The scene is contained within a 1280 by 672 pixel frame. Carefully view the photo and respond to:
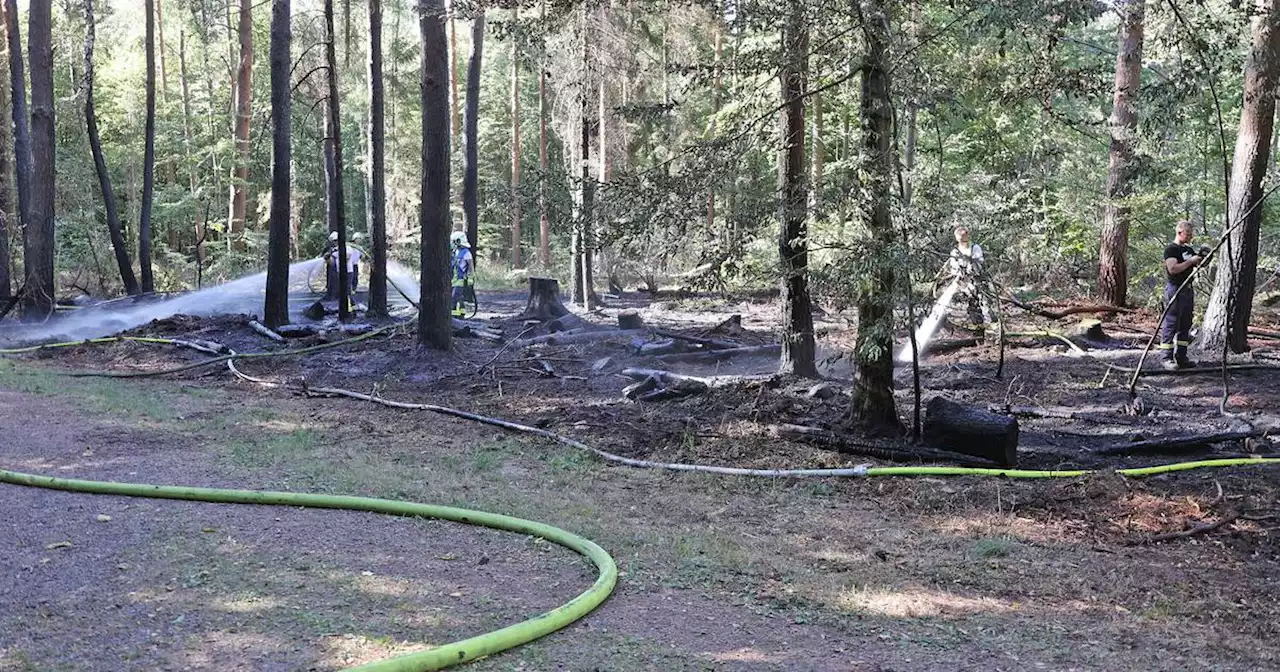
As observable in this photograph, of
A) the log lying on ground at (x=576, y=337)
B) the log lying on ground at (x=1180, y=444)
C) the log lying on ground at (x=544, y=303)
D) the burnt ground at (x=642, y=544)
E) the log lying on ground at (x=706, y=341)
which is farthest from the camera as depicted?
the log lying on ground at (x=544, y=303)

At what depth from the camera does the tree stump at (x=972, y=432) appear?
7.52 m

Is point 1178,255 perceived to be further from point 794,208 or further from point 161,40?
point 161,40

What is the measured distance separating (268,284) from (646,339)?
6919 mm

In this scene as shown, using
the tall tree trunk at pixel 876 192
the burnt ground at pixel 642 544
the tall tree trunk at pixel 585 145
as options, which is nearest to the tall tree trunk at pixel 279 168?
the tall tree trunk at pixel 585 145

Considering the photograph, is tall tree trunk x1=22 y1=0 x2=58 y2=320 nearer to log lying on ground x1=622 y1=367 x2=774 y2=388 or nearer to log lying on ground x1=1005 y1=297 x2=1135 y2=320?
log lying on ground x1=622 y1=367 x2=774 y2=388

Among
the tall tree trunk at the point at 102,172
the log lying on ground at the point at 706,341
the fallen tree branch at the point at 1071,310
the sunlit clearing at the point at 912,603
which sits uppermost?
the tall tree trunk at the point at 102,172

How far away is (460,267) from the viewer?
18.2m

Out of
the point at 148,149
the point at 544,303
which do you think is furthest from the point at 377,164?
the point at 148,149

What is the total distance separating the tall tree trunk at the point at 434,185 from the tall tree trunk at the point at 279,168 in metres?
3.77

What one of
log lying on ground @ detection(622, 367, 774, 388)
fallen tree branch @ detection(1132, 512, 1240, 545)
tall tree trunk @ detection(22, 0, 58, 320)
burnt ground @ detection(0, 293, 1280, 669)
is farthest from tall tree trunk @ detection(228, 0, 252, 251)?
fallen tree branch @ detection(1132, 512, 1240, 545)

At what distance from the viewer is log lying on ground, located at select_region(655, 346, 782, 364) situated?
13.1 metres

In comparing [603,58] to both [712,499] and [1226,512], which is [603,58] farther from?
[1226,512]

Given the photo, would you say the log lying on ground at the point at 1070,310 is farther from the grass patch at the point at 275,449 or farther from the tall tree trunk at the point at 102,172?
the tall tree trunk at the point at 102,172

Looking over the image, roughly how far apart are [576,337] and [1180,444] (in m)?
8.90
